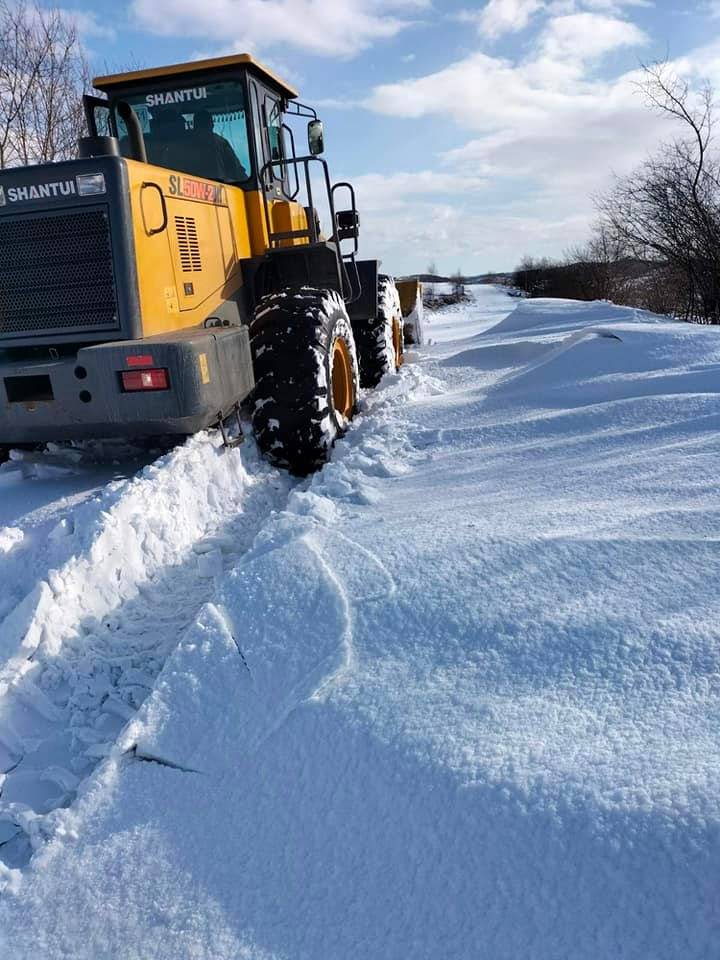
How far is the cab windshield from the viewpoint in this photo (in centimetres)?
531

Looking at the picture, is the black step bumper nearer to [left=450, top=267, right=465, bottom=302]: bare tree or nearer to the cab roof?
the cab roof

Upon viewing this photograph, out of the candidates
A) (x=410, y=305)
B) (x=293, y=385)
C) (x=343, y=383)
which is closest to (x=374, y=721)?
(x=293, y=385)

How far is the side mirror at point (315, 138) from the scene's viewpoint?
5.50m

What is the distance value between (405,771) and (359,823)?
0.56ft

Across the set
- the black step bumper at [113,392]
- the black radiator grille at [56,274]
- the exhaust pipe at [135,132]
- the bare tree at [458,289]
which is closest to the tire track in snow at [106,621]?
the black step bumper at [113,392]

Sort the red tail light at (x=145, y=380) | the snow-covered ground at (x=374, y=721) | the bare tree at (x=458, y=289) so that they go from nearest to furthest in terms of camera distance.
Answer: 1. the snow-covered ground at (x=374, y=721)
2. the red tail light at (x=145, y=380)
3. the bare tree at (x=458, y=289)

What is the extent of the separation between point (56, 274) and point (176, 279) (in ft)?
2.31

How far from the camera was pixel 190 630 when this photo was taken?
2617mm

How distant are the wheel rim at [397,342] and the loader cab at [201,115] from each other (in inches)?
133

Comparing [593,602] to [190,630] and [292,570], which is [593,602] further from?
[190,630]

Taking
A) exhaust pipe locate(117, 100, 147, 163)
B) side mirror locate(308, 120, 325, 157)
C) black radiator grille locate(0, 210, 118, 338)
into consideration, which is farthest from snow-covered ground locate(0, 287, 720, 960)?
side mirror locate(308, 120, 325, 157)

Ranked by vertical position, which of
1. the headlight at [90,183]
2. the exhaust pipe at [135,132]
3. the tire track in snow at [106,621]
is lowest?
the tire track in snow at [106,621]

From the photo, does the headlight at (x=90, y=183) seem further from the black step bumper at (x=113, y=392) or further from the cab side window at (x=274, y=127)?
the cab side window at (x=274, y=127)

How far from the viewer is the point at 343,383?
223 inches
